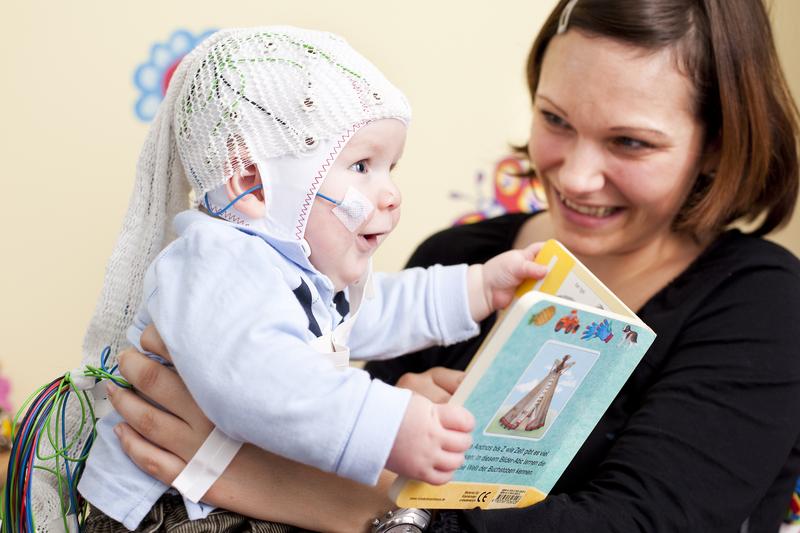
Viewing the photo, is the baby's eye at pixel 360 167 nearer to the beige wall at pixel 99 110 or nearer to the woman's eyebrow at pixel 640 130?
the woman's eyebrow at pixel 640 130

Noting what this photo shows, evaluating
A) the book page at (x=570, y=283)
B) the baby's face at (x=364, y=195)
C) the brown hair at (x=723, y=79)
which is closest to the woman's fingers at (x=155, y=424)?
the baby's face at (x=364, y=195)

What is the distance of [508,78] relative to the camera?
2.51 meters

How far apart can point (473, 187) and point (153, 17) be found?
1.05 meters

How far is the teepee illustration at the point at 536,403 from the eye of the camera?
3.25 feet

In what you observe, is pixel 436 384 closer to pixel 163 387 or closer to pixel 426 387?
pixel 426 387

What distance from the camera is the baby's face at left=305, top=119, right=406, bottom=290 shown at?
1022 mm

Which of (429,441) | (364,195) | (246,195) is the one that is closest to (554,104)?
(364,195)

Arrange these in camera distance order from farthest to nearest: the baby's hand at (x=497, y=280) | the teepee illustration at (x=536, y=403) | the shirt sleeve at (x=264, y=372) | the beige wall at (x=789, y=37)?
the beige wall at (x=789, y=37) → the baby's hand at (x=497, y=280) → the teepee illustration at (x=536, y=403) → the shirt sleeve at (x=264, y=372)

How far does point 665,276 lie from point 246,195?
83 centimetres

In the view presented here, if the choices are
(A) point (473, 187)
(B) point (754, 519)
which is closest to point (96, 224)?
(A) point (473, 187)

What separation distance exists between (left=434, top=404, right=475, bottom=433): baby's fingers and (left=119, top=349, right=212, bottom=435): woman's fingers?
0.34 meters

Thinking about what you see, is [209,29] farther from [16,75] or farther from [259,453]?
[259,453]

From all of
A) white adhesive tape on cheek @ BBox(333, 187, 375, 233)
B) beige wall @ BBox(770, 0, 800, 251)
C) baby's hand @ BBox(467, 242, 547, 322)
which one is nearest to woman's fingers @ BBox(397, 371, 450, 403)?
A: baby's hand @ BBox(467, 242, 547, 322)

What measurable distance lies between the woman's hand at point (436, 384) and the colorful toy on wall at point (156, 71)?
1.17m
